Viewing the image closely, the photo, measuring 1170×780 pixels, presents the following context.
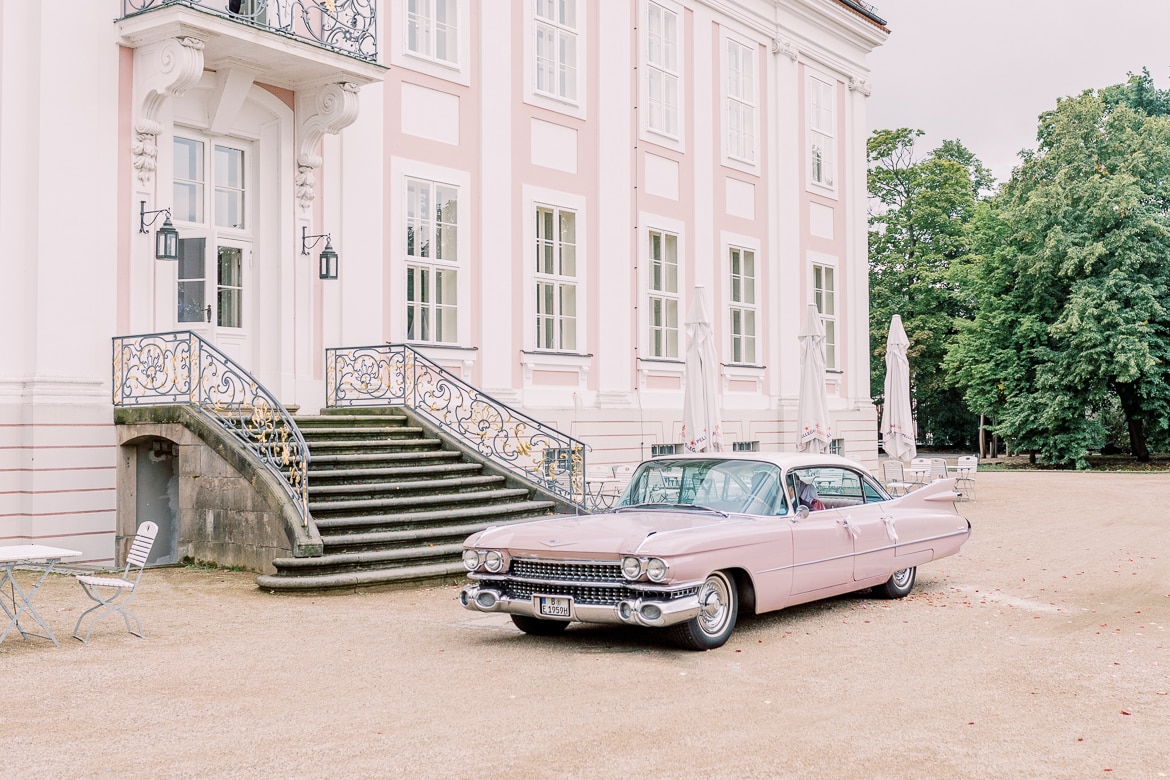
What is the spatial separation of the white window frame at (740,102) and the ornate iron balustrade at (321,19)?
9.61m

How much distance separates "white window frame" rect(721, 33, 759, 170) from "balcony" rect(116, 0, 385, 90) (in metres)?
9.49

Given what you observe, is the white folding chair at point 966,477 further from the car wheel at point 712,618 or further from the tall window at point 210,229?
the car wheel at point 712,618

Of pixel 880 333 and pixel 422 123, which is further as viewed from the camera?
pixel 880 333

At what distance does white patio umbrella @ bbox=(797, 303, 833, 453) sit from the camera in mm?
20078

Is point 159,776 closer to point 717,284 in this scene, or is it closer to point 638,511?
point 638,511

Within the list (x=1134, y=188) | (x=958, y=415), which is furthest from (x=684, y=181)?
(x=958, y=415)

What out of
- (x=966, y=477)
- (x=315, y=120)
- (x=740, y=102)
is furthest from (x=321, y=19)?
(x=966, y=477)

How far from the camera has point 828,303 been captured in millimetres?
26891

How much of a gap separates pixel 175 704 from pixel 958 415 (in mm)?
54471

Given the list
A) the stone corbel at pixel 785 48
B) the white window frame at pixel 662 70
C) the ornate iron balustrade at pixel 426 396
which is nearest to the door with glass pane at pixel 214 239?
the ornate iron balustrade at pixel 426 396

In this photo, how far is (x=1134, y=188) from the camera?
37.4 metres

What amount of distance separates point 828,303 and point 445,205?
1208 cm

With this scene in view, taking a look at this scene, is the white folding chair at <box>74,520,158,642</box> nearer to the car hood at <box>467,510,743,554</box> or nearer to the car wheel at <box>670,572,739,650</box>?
the car hood at <box>467,510,743,554</box>

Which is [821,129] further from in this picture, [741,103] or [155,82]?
[155,82]
